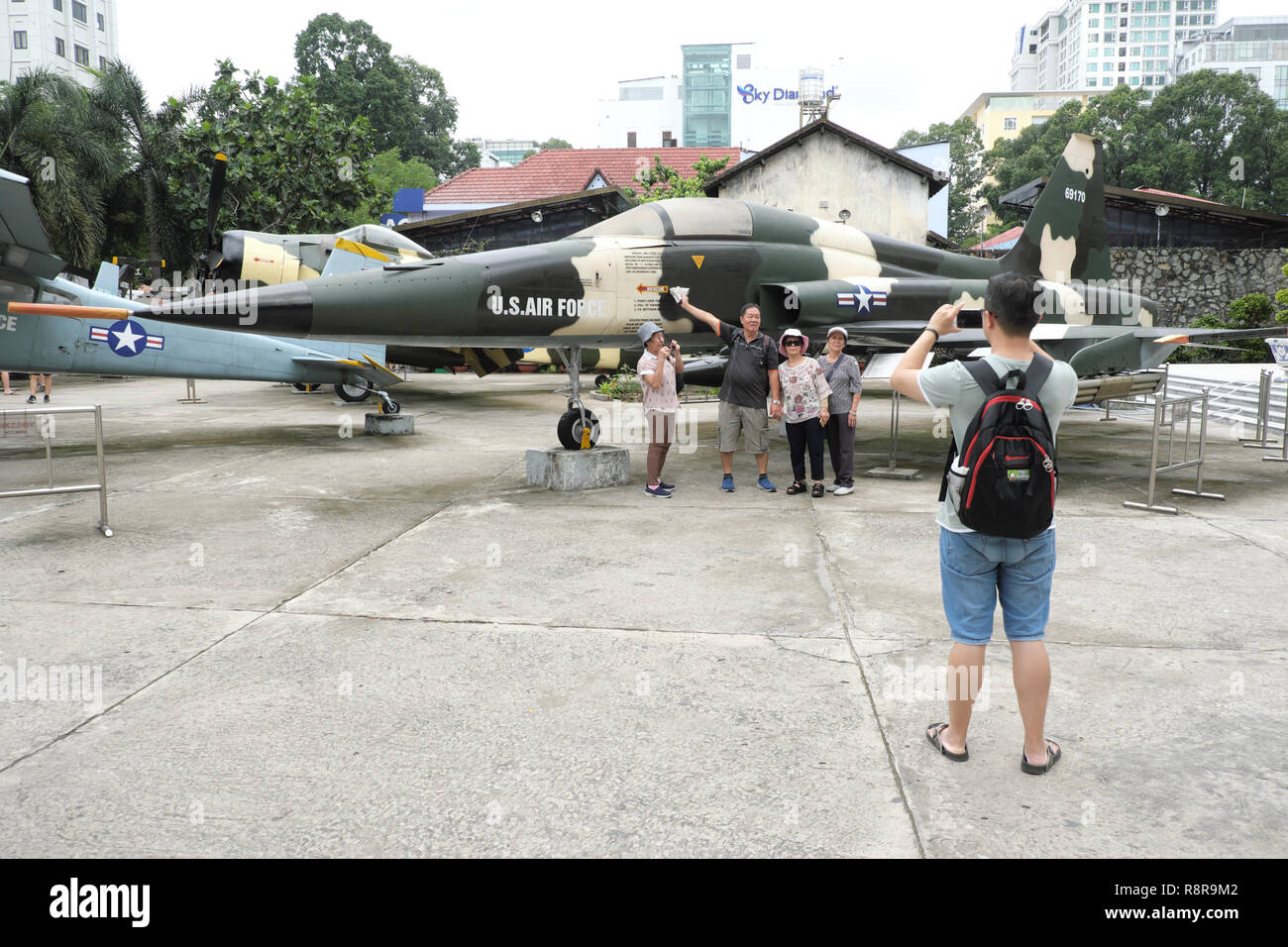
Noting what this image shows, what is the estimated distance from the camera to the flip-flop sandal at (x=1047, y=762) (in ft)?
9.27

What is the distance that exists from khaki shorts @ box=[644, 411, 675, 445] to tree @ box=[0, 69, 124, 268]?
23793 millimetres

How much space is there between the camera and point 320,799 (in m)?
2.66

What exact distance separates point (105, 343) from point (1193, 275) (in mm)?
30262

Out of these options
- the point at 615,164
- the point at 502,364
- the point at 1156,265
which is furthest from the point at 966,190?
the point at 502,364

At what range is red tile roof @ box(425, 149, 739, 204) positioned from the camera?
144 ft

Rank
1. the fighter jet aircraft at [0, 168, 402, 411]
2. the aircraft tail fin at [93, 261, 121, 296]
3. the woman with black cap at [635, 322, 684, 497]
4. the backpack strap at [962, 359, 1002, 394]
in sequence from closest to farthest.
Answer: the backpack strap at [962, 359, 1002, 394] → the woman with black cap at [635, 322, 684, 497] → the fighter jet aircraft at [0, 168, 402, 411] → the aircraft tail fin at [93, 261, 121, 296]

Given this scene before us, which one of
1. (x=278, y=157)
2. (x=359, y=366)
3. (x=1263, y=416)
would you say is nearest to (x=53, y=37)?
(x=278, y=157)

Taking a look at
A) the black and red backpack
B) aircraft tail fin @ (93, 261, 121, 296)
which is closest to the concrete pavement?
the black and red backpack

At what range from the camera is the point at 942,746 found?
9.80ft

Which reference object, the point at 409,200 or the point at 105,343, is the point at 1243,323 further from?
the point at 409,200

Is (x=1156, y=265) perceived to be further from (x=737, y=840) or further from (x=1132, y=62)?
(x=1132, y=62)

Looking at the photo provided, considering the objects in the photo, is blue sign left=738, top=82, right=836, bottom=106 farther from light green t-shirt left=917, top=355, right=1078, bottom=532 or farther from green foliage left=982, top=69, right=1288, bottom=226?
light green t-shirt left=917, top=355, right=1078, bottom=532

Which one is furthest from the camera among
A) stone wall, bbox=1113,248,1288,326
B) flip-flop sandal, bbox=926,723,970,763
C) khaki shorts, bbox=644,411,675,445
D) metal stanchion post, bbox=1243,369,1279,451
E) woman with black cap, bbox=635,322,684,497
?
stone wall, bbox=1113,248,1288,326

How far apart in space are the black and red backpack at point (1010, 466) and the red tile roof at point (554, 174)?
42116 mm
